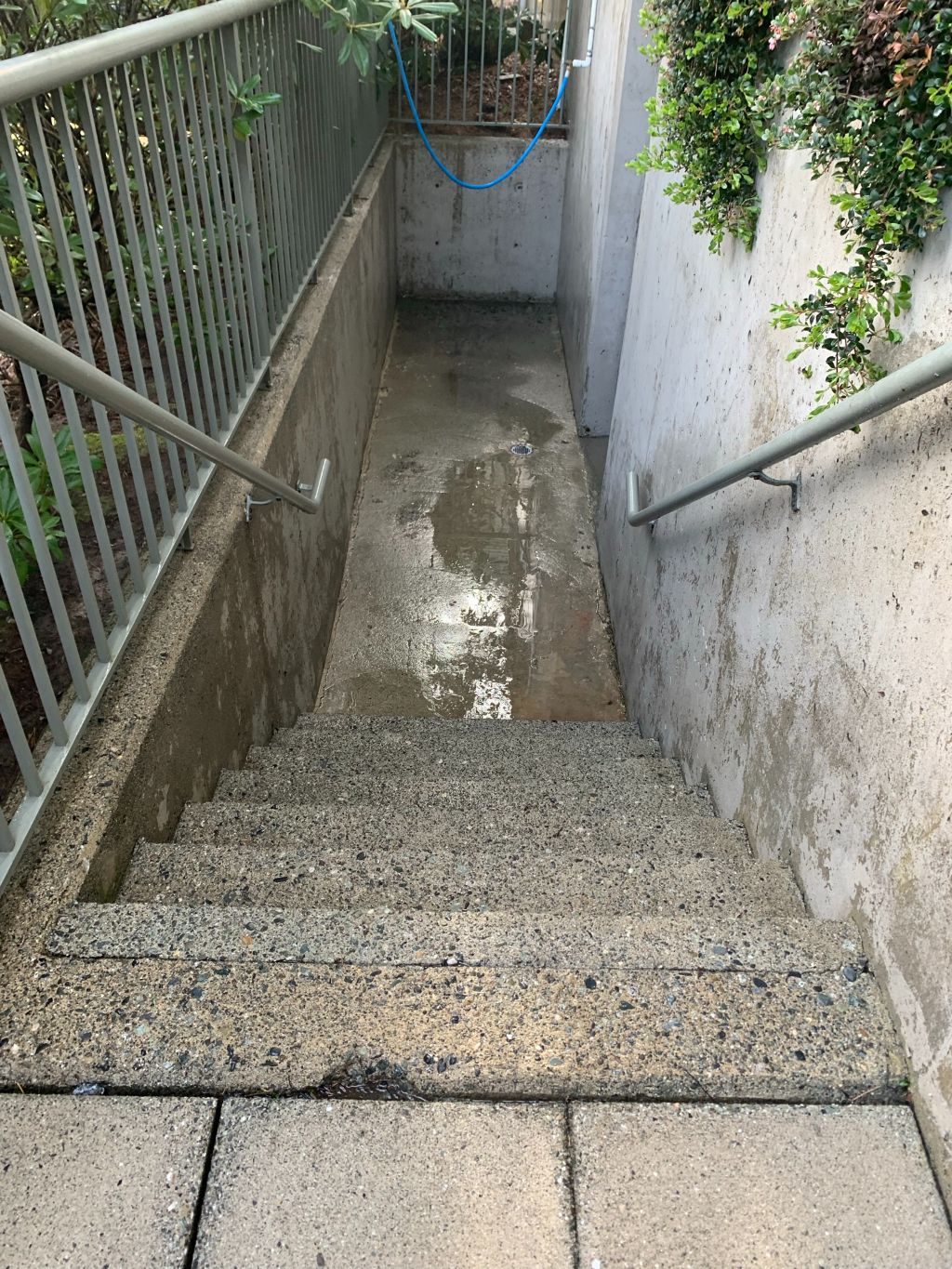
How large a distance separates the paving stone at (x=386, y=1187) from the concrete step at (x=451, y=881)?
0.54 metres

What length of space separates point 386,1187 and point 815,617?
1404mm

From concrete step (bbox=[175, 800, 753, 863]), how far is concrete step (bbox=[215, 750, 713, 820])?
0.16 ft

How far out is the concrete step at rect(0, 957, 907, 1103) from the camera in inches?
50.8

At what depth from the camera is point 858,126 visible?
1642mm

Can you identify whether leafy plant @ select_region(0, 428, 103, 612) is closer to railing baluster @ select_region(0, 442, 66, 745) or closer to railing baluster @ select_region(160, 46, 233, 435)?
railing baluster @ select_region(0, 442, 66, 745)

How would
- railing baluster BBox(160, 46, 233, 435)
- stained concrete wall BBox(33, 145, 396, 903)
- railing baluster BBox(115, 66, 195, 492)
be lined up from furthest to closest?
railing baluster BBox(160, 46, 233, 435), railing baluster BBox(115, 66, 195, 492), stained concrete wall BBox(33, 145, 396, 903)

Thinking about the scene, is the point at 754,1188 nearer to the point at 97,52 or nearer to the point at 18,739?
the point at 18,739

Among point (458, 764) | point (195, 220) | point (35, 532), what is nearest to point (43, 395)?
point (35, 532)

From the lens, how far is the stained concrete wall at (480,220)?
7.88 metres

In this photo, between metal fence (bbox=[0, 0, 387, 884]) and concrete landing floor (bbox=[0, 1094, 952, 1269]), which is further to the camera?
metal fence (bbox=[0, 0, 387, 884])

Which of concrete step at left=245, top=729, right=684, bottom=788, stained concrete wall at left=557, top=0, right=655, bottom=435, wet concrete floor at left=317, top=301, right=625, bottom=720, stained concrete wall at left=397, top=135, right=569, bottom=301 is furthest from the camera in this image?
stained concrete wall at left=397, top=135, right=569, bottom=301

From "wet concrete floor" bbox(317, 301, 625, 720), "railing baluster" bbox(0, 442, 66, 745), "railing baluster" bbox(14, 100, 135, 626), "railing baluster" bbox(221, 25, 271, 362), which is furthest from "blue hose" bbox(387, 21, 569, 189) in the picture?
"railing baluster" bbox(0, 442, 66, 745)

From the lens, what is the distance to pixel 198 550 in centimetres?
247

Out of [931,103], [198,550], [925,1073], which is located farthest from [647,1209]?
[198,550]
